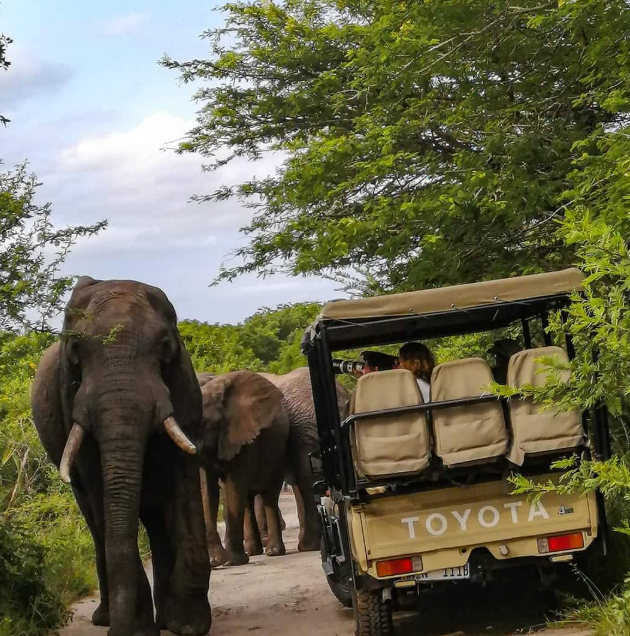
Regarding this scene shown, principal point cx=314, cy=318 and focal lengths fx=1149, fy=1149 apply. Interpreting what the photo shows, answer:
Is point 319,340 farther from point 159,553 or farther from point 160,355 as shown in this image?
point 159,553

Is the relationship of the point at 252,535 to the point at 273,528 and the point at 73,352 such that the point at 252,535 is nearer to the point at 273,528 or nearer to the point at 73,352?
the point at 273,528

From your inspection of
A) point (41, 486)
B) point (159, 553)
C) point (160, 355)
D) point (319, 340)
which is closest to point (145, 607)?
point (159, 553)

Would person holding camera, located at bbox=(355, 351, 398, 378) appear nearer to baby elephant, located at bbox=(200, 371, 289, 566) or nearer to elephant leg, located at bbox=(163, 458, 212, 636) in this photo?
elephant leg, located at bbox=(163, 458, 212, 636)

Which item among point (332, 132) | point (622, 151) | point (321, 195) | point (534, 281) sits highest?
point (332, 132)

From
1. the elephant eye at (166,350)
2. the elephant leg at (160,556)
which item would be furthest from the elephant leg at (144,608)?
the elephant eye at (166,350)

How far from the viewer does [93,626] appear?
10.3 meters

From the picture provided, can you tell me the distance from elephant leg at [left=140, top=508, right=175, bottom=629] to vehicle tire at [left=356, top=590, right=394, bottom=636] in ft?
6.76

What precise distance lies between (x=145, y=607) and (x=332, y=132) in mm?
9390

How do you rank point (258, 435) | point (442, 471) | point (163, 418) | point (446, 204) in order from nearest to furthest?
point (442, 471)
point (163, 418)
point (446, 204)
point (258, 435)

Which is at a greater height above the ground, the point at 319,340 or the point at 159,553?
the point at 319,340

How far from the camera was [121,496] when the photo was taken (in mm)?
8195

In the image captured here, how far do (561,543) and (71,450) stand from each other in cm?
350

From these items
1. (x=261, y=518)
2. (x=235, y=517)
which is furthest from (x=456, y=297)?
(x=261, y=518)

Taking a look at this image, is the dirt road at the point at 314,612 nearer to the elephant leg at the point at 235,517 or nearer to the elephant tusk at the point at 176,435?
the elephant leg at the point at 235,517
